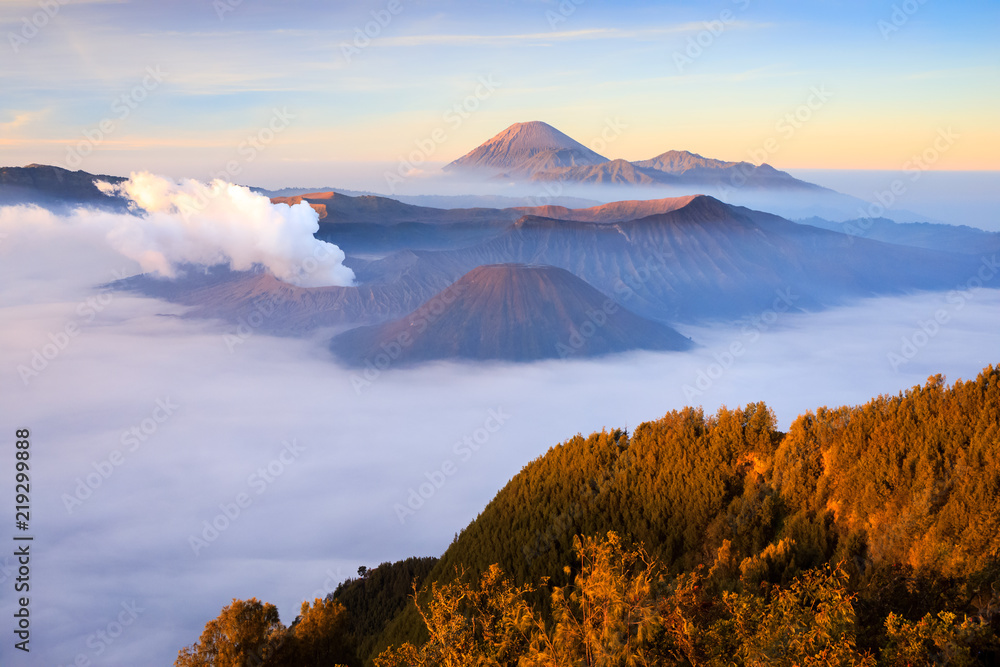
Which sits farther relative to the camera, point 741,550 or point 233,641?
point 741,550

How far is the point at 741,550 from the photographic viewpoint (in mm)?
30109

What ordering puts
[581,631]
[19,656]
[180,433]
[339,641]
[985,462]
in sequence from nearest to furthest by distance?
1. [581,631]
2. [339,641]
3. [985,462]
4. [19,656]
5. [180,433]

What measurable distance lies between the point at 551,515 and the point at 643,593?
1171 inches

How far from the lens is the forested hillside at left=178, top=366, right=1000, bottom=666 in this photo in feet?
42.1

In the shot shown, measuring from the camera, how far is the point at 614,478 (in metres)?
41.9

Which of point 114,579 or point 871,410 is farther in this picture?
point 114,579

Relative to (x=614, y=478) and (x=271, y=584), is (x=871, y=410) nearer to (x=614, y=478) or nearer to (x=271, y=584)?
(x=614, y=478)

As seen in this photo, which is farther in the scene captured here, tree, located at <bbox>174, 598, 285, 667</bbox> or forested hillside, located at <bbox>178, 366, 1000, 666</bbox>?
tree, located at <bbox>174, 598, 285, 667</bbox>

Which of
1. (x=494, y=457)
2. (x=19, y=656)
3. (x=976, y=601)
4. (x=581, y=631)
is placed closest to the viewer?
(x=581, y=631)

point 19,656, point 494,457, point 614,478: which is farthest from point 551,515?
point 494,457

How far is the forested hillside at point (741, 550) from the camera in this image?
1284 centimetres

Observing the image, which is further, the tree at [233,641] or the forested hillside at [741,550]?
the tree at [233,641]

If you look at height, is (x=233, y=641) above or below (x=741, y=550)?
above

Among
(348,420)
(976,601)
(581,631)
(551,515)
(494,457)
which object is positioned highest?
(348,420)
